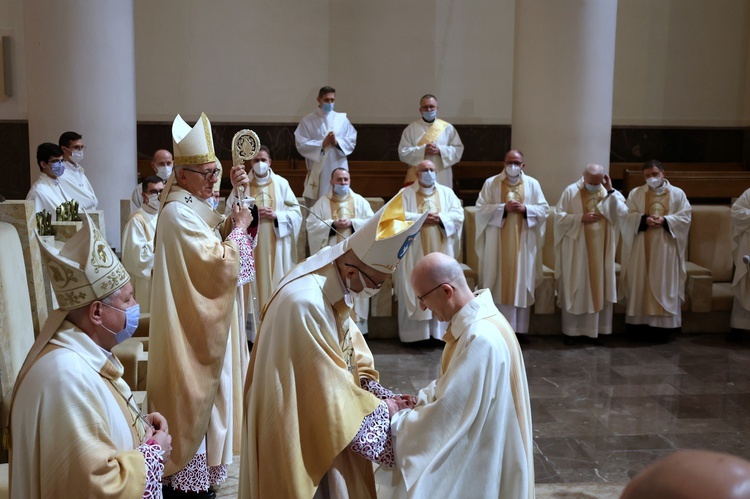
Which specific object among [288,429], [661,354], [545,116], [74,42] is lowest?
A: [661,354]

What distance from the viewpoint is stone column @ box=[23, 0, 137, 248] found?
9.51 meters

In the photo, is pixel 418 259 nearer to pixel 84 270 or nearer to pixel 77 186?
pixel 77 186

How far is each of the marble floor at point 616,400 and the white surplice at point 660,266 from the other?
0.33 meters

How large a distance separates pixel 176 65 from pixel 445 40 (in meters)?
4.20

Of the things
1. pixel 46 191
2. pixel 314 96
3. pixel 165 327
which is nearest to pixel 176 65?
pixel 314 96

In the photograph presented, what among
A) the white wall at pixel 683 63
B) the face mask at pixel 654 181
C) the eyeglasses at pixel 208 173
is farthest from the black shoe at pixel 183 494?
the white wall at pixel 683 63

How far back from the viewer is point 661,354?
8539 millimetres

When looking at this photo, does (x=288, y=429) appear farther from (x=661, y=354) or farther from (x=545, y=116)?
(x=545, y=116)

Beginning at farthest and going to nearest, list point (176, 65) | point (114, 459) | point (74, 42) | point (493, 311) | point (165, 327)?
point (176, 65) < point (74, 42) < point (165, 327) < point (493, 311) < point (114, 459)

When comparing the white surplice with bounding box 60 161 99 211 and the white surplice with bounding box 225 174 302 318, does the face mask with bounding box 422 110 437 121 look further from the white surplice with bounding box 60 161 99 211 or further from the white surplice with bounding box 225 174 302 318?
the white surplice with bounding box 60 161 99 211

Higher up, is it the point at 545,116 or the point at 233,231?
the point at 545,116

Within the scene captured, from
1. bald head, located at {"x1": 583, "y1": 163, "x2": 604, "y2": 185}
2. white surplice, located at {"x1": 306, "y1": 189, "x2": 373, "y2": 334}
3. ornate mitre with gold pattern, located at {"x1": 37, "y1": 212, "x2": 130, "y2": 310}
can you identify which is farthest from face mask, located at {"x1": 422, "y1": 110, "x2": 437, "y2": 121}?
ornate mitre with gold pattern, located at {"x1": 37, "y1": 212, "x2": 130, "y2": 310}

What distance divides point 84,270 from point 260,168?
6168 millimetres

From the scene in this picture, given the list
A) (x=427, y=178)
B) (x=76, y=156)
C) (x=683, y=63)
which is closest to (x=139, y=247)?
(x=76, y=156)
